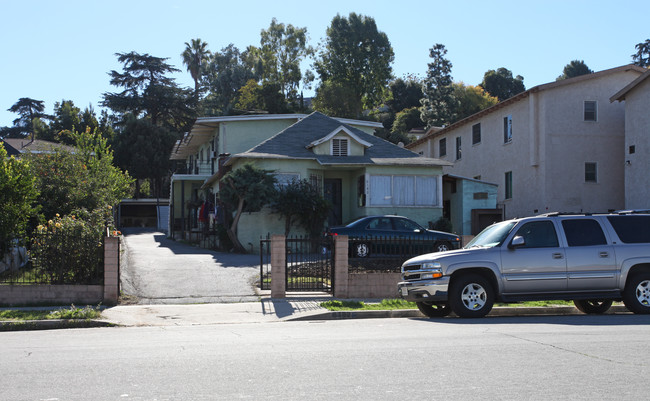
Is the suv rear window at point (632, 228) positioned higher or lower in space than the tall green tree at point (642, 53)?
lower

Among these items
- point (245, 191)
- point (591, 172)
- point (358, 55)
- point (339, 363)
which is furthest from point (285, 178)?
point (358, 55)

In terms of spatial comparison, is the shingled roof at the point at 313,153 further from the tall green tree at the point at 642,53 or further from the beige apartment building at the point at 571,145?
the tall green tree at the point at 642,53

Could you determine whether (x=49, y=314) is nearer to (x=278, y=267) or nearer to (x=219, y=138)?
(x=278, y=267)

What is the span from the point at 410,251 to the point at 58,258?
836 centimetres

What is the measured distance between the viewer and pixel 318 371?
6773 mm

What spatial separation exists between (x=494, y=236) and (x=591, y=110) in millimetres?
21730

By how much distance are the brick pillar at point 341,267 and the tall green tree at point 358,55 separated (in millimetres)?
44298

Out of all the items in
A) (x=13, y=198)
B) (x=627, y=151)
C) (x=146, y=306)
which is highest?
(x=627, y=151)

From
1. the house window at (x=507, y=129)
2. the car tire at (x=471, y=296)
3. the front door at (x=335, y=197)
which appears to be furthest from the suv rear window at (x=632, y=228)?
the house window at (x=507, y=129)

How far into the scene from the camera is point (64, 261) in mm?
13992

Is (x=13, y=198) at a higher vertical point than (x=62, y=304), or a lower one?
higher

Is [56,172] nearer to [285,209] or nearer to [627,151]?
[285,209]

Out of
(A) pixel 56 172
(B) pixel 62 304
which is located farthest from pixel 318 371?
(A) pixel 56 172

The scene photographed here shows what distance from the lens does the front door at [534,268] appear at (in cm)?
1156
